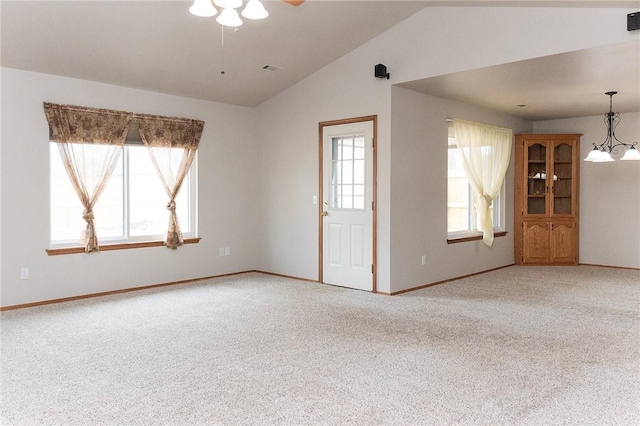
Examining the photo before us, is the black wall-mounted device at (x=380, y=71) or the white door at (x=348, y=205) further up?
the black wall-mounted device at (x=380, y=71)

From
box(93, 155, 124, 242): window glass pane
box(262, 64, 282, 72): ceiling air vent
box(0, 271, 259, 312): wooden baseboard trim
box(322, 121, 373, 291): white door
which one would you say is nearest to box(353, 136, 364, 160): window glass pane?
box(322, 121, 373, 291): white door

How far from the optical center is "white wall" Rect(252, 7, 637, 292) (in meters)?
4.65

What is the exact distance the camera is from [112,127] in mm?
5941

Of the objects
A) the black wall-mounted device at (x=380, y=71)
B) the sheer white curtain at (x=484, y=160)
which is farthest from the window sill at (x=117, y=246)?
the sheer white curtain at (x=484, y=160)

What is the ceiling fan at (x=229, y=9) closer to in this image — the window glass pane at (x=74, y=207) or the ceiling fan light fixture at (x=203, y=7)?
the ceiling fan light fixture at (x=203, y=7)

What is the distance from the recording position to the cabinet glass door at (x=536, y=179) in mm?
8453

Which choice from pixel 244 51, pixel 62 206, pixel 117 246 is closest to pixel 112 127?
pixel 62 206

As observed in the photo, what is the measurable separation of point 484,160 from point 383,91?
241 centimetres

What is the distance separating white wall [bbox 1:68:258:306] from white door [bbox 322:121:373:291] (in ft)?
4.78

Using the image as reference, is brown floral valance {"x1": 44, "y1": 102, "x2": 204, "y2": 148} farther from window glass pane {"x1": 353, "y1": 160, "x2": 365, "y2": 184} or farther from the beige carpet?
window glass pane {"x1": 353, "y1": 160, "x2": 365, "y2": 184}

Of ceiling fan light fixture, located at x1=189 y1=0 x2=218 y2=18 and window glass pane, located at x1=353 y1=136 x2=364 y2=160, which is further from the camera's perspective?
window glass pane, located at x1=353 y1=136 x2=364 y2=160

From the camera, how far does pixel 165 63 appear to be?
18.8ft

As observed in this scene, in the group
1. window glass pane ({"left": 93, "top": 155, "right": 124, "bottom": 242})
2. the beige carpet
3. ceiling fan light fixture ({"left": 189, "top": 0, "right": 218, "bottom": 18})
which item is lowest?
the beige carpet

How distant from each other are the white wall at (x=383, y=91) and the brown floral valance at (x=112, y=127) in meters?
1.28
